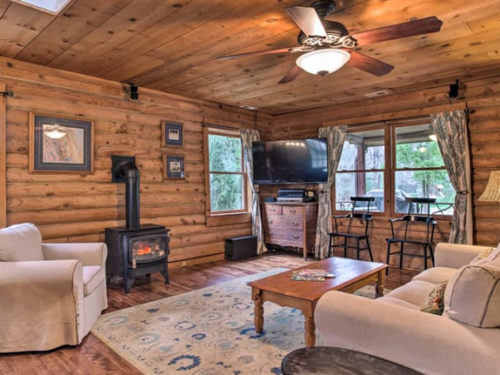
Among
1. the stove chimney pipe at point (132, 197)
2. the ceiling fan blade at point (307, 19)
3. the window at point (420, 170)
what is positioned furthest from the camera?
the window at point (420, 170)

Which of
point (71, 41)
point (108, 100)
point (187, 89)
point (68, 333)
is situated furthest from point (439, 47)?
point (68, 333)

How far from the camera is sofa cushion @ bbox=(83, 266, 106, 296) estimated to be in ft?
9.21

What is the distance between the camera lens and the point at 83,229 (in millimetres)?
4141

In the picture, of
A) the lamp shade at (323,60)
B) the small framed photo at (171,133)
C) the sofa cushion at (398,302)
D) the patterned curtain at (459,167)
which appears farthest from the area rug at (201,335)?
the small framed photo at (171,133)

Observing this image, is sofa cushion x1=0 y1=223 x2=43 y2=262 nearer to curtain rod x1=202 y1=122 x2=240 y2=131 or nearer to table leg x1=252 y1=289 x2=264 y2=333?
table leg x1=252 y1=289 x2=264 y2=333

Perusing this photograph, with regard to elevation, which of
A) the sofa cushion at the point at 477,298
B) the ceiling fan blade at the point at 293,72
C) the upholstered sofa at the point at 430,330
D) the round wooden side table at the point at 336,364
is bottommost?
the round wooden side table at the point at 336,364

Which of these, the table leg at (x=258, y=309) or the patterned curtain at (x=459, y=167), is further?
the patterned curtain at (x=459, y=167)

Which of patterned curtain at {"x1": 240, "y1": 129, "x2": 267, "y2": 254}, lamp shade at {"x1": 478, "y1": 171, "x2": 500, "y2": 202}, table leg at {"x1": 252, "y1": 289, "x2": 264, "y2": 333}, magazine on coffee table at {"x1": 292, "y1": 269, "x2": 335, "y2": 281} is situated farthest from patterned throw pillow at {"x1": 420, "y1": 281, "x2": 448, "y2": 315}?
patterned curtain at {"x1": 240, "y1": 129, "x2": 267, "y2": 254}

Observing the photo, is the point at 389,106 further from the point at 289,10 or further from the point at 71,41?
the point at 71,41

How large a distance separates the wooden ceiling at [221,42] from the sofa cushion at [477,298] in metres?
1.97

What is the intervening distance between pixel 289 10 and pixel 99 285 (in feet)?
8.94

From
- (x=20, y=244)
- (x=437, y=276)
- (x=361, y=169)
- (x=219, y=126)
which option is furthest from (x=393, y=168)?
(x=20, y=244)

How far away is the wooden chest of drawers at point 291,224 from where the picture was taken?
18.3ft

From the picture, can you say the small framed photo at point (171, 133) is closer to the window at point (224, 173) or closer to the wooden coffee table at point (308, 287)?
the window at point (224, 173)
